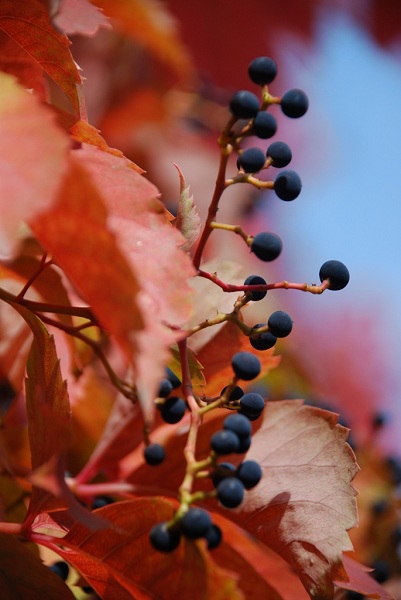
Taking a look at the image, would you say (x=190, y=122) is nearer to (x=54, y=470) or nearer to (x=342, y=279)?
(x=342, y=279)

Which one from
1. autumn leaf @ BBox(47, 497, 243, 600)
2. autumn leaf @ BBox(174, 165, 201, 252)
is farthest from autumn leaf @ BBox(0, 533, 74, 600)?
autumn leaf @ BBox(174, 165, 201, 252)

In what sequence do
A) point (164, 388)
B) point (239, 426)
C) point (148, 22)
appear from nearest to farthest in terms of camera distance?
point (239, 426) → point (164, 388) → point (148, 22)

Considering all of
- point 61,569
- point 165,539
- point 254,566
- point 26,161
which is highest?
point 26,161

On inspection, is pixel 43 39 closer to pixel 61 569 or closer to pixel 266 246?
pixel 266 246

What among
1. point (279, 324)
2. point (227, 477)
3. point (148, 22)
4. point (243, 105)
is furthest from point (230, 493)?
point (148, 22)

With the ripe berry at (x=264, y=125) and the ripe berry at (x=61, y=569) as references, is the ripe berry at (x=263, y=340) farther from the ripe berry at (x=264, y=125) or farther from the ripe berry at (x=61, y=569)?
the ripe berry at (x=61, y=569)

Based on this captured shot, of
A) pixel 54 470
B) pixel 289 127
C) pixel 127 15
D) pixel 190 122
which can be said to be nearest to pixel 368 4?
pixel 289 127
